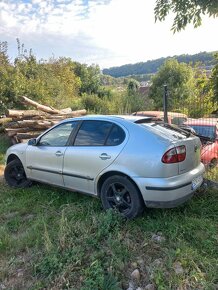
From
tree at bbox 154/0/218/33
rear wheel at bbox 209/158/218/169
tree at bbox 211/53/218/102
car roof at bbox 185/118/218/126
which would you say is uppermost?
tree at bbox 154/0/218/33

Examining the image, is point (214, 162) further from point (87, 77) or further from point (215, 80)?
point (87, 77)

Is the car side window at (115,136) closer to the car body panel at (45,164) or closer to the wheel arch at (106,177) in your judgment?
the wheel arch at (106,177)

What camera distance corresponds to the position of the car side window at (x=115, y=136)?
4.62 m

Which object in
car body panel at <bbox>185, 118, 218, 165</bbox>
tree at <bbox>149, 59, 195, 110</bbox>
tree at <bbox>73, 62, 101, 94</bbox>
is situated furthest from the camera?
tree at <bbox>73, 62, 101, 94</bbox>

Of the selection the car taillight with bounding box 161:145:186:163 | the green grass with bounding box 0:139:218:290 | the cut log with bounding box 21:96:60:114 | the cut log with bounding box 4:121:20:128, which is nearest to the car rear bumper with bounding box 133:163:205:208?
the car taillight with bounding box 161:145:186:163

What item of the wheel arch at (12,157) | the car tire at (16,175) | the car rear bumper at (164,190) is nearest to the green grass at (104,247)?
the car rear bumper at (164,190)

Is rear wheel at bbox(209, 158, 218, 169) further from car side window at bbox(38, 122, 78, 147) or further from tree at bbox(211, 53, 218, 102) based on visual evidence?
car side window at bbox(38, 122, 78, 147)

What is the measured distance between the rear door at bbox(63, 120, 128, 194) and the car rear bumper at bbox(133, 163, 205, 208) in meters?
0.62

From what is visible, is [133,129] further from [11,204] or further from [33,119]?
[33,119]

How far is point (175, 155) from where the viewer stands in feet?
14.1

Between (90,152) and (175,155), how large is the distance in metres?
1.33

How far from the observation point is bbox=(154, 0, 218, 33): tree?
4.70 m

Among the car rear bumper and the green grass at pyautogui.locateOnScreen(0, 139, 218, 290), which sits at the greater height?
the car rear bumper

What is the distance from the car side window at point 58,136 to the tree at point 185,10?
96.8 inches
